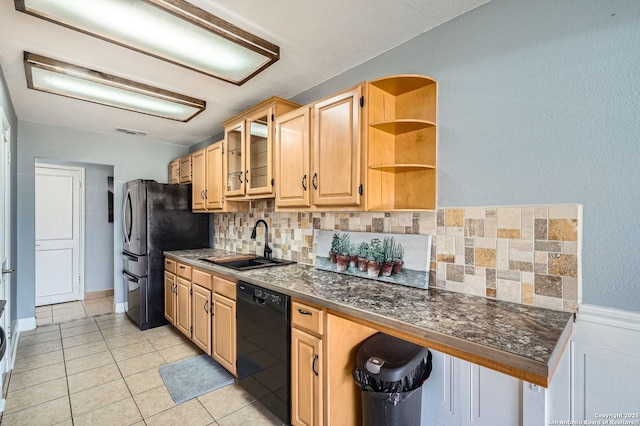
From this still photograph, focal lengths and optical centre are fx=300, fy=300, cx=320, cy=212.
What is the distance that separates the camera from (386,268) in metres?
1.92

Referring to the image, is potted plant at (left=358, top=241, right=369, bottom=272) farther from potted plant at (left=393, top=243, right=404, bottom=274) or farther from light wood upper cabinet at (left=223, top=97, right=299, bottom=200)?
light wood upper cabinet at (left=223, top=97, right=299, bottom=200)

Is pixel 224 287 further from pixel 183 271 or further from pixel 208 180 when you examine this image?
pixel 208 180

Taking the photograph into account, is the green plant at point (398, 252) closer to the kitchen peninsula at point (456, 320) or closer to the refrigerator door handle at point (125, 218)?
the kitchen peninsula at point (456, 320)

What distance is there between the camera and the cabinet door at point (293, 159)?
2.16 m

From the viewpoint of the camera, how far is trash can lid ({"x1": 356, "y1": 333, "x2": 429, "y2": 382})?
1.49m

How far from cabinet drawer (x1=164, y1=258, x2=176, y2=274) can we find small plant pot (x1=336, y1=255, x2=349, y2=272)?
207 centimetres

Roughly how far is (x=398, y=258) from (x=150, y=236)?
2949 millimetres

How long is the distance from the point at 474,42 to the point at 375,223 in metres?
1.18

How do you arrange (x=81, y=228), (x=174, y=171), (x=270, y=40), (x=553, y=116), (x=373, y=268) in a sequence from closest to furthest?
(x=553, y=116)
(x=270, y=40)
(x=373, y=268)
(x=174, y=171)
(x=81, y=228)

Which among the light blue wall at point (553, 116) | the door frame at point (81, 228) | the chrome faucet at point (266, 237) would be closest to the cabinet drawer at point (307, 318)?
the light blue wall at point (553, 116)

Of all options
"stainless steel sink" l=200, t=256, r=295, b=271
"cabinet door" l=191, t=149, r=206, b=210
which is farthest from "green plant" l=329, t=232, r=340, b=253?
"cabinet door" l=191, t=149, r=206, b=210

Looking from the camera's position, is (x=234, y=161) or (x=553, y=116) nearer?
(x=553, y=116)

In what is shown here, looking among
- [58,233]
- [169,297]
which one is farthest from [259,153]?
[58,233]

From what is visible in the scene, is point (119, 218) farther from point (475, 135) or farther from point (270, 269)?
point (475, 135)
